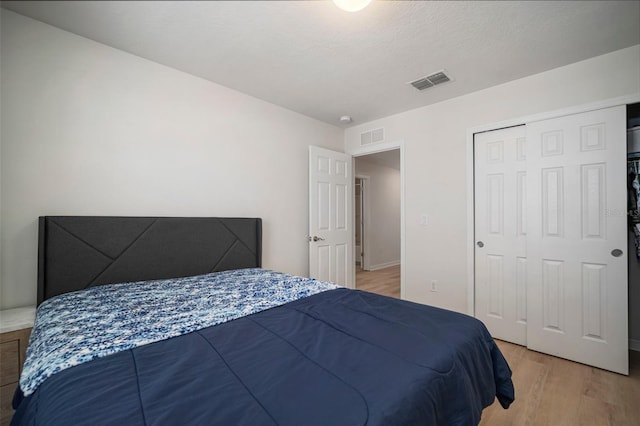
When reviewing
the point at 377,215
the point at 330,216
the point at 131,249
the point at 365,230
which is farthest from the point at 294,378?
the point at 377,215

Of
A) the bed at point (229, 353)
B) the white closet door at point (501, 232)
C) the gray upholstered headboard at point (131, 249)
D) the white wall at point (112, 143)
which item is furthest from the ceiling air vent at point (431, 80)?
the gray upholstered headboard at point (131, 249)

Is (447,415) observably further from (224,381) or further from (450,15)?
(450,15)

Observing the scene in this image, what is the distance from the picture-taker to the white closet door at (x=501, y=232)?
253cm

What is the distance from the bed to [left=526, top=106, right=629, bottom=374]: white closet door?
1496mm

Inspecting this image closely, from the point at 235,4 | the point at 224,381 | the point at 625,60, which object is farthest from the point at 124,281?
the point at 625,60

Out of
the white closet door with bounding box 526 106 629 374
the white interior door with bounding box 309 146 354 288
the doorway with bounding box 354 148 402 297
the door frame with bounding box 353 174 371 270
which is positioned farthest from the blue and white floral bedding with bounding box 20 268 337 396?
the door frame with bounding box 353 174 371 270

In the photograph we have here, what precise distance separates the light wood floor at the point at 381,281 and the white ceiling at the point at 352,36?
2955 millimetres

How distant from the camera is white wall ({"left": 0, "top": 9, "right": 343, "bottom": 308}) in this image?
1713mm

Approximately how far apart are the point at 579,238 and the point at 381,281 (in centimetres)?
300

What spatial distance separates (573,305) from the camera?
2.23 meters

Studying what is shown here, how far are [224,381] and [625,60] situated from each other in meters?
3.35

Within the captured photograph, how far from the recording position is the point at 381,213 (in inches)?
248

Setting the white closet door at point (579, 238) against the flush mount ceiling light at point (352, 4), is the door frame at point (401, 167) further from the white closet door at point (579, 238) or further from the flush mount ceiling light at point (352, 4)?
the flush mount ceiling light at point (352, 4)

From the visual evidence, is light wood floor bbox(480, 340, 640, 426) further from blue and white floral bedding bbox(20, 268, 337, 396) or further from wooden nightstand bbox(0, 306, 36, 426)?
wooden nightstand bbox(0, 306, 36, 426)
